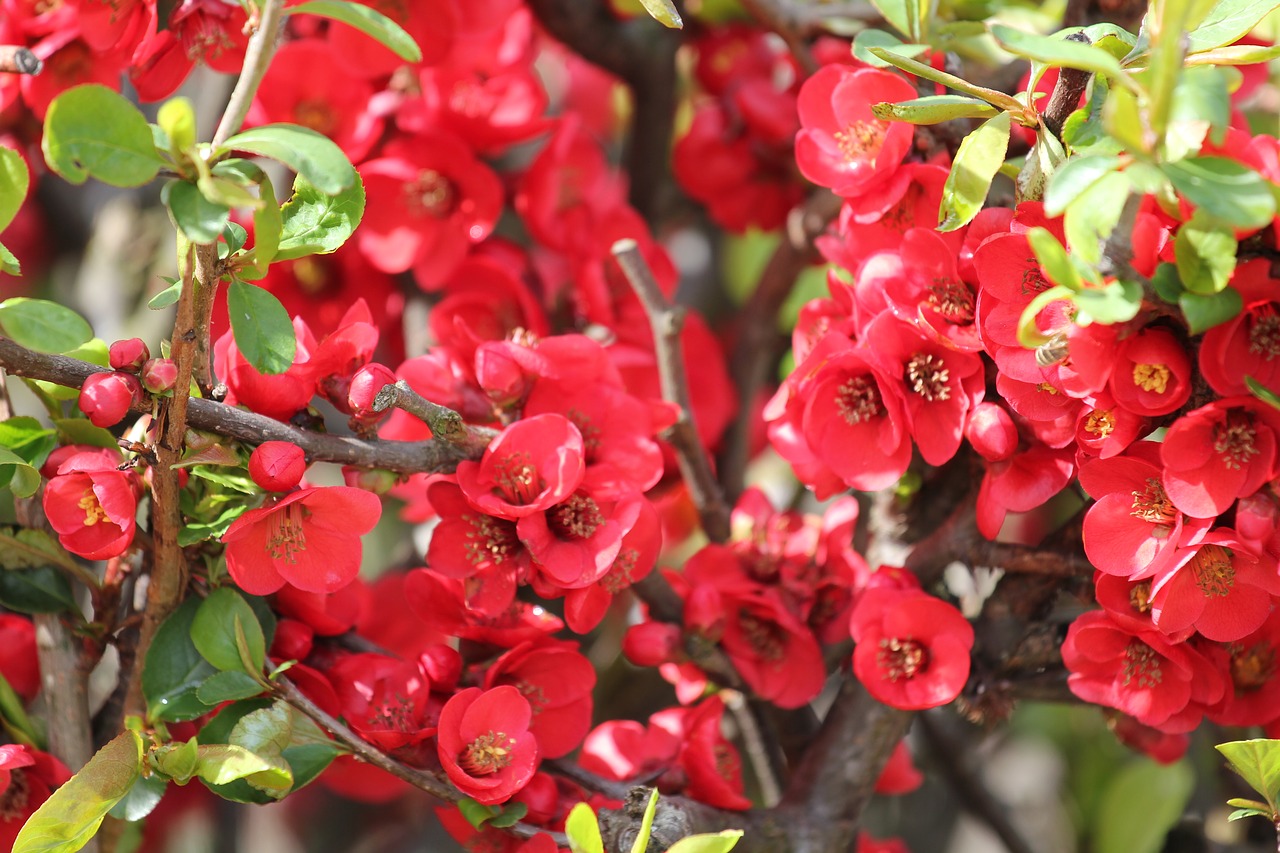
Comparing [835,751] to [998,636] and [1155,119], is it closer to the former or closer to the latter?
[998,636]

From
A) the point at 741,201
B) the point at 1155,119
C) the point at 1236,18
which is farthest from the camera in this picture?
the point at 741,201

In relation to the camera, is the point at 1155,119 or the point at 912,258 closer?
the point at 1155,119

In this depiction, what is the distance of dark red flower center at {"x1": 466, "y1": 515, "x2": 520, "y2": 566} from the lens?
0.85 m

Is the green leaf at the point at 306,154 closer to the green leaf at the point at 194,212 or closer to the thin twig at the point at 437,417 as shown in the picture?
the green leaf at the point at 194,212

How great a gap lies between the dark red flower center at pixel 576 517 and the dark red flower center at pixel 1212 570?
15.6 inches

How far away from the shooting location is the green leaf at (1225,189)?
578mm

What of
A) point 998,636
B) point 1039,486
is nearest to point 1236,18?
point 1039,486

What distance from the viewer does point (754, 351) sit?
1477 mm

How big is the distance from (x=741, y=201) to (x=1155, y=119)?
2.75ft

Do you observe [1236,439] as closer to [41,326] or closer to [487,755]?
[487,755]

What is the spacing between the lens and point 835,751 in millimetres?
975

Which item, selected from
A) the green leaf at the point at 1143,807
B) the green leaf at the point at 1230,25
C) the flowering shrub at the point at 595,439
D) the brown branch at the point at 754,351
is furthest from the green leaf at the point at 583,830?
the green leaf at the point at 1143,807

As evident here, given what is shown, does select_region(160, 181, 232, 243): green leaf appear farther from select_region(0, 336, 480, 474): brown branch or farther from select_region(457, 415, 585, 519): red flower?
select_region(457, 415, 585, 519): red flower

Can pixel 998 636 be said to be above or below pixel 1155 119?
below
